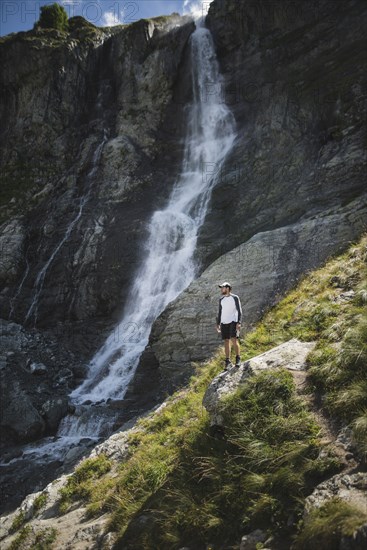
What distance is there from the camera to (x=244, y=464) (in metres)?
5.98

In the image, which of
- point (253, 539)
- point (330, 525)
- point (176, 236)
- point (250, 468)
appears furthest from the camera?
point (176, 236)

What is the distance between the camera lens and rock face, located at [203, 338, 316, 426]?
24.8ft

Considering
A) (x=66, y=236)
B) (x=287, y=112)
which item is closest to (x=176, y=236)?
(x=66, y=236)

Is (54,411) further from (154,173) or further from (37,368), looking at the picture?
(154,173)

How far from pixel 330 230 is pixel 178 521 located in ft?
50.0

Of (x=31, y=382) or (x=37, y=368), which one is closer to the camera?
(x=31, y=382)

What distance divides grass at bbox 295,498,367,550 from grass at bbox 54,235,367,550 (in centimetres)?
3

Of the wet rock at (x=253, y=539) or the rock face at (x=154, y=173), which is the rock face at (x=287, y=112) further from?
the wet rock at (x=253, y=539)

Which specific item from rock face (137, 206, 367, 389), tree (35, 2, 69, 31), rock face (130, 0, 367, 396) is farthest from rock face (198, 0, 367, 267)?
tree (35, 2, 69, 31)

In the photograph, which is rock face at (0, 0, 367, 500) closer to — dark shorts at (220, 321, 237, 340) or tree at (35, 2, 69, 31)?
dark shorts at (220, 321, 237, 340)

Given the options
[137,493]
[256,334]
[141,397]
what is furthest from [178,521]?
[141,397]

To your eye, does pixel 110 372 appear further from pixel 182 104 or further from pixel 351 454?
pixel 182 104

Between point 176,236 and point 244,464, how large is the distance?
73.5 feet

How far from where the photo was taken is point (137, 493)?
744 centimetres
